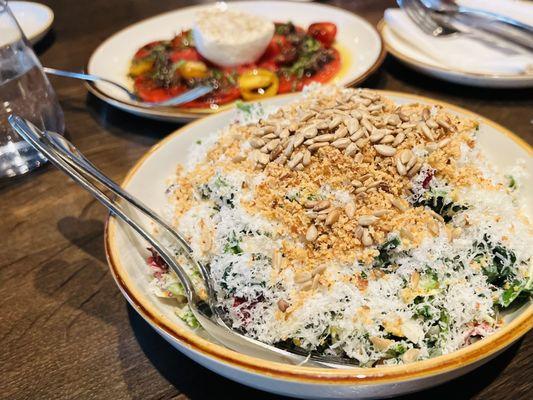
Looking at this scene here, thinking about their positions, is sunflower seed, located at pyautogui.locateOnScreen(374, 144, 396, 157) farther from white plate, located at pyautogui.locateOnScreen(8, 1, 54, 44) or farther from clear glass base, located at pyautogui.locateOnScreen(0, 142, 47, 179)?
white plate, located at pyautogui.locateOnScreen(8, 1, 54, 44)

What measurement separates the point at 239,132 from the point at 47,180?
0.99 meters

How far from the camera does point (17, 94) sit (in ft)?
7.14

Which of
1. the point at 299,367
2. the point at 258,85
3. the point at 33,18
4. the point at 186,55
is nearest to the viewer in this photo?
the point at 299,367

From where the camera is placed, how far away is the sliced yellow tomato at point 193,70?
2723 mm

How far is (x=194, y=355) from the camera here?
1.12 metres

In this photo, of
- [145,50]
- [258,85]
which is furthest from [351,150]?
[145,50]

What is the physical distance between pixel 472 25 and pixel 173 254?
235 centimetres

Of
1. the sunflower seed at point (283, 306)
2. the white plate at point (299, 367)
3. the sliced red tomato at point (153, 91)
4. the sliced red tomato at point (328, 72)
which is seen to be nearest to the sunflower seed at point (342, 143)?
the sunflower seed at point (283, 306)

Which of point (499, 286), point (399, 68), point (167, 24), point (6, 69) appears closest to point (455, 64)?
point (399, 68)

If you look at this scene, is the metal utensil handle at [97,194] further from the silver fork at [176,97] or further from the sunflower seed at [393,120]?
the silver fork at [176,97]

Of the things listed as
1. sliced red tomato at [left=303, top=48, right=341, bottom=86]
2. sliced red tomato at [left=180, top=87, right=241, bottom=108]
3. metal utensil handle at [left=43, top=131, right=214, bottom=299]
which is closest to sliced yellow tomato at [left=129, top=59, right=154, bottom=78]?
sliced red tomato at [left=180, top=87, right=241, bottom=108]

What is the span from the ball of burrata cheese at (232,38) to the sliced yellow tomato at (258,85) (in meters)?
0.19

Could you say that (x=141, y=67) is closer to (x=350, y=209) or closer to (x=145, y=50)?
(x=145, y=50)

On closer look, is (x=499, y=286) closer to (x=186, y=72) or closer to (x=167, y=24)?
(x=186, y=72)
